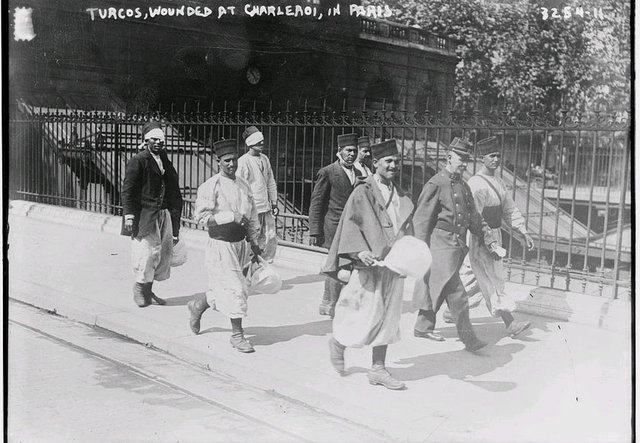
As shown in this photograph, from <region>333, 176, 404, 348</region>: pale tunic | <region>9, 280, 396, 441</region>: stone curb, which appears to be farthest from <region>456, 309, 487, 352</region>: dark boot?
<region>9, 280, 396, 441</region>: stone curb

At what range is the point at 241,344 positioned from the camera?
244 inches

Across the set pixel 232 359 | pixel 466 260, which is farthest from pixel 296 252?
pixel 232 359

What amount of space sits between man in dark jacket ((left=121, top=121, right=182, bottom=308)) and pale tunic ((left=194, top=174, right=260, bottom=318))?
1522 mm

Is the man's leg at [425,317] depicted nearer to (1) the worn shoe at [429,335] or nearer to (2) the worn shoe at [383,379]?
(1) the worn shoe at [429,335]

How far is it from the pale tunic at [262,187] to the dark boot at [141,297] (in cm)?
187

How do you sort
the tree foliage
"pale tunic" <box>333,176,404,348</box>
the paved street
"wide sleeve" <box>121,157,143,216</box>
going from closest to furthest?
the paved street < "pale tunic" <box>333,176,404,348</box> < "wide sleeve" <box>121,157,143,216</box> < the tree foliage

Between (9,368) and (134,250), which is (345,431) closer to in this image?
(9,368)

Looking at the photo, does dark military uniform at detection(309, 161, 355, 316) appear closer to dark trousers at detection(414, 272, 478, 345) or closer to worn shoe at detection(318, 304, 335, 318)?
worn shoe at detection(318, 304, 335, 318)

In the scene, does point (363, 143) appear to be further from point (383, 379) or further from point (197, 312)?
point (383, 379)

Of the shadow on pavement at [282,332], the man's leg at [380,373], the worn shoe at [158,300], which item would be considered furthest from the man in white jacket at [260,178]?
the man's leg at [380,373]

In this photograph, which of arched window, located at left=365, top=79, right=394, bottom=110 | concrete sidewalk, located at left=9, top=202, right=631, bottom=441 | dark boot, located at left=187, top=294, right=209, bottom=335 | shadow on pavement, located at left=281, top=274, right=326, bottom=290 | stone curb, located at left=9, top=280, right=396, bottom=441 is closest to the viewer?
concrete sidewalk, located at left=9, top=202, right=631, bottom=441

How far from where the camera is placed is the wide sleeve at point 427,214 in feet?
21.0

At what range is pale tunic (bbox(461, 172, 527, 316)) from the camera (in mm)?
6742

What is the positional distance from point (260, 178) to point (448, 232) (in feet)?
11.5
